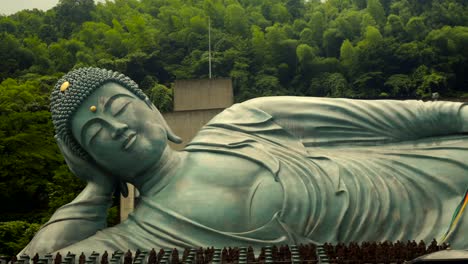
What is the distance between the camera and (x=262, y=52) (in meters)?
36.0

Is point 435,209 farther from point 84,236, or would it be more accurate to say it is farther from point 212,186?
point 84,236

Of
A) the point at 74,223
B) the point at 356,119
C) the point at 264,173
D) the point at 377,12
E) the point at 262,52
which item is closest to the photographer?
the point at 74,223

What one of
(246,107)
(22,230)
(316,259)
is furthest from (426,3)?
(316,259)

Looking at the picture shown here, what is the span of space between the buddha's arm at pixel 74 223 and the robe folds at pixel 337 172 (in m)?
0.18

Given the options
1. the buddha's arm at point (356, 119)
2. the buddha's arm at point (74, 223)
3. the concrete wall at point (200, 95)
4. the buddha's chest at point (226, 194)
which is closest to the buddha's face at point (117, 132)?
the buddha's arm at point (74, 223)

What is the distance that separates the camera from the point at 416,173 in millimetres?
9258

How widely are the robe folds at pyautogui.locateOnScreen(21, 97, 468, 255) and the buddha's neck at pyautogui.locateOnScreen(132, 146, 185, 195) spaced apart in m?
0.17

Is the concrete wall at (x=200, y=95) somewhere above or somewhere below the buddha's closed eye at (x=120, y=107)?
below

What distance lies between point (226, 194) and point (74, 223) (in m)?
2.04

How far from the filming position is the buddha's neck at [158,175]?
9.29 metres

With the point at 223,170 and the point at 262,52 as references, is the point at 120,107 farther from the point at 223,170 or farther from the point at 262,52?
the point at 262,52

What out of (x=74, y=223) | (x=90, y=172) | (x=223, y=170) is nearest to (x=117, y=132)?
(x=90, y=172)

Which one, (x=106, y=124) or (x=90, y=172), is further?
(x=90, y=172)

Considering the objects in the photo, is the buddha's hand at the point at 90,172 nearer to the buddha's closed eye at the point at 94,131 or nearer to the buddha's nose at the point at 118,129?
the buddha's closed eye at the point at 94,131
